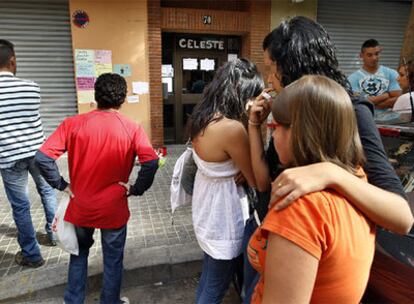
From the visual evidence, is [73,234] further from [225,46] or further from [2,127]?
[225,46]

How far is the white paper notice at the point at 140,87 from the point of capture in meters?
7.51

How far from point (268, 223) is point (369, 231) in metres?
0.35

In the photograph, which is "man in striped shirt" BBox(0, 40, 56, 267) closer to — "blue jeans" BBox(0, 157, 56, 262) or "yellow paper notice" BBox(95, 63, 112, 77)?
"blue jeans" BBox(0, 157, 56, 262)

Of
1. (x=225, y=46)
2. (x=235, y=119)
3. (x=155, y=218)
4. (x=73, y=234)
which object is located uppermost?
(x=225, y=46)

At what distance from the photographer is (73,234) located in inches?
94.0

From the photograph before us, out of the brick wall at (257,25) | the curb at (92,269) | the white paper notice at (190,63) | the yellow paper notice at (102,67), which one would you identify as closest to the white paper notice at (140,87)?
the yellow paper notice at (102,67)

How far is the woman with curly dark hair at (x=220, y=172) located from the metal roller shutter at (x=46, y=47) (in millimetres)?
6342

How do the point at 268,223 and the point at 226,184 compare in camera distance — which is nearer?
the point at 268,223

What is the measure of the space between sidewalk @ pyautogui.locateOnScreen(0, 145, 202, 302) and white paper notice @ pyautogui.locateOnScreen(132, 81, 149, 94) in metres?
3.31

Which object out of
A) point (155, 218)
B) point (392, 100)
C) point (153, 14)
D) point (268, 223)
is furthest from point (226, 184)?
point (153, 14)

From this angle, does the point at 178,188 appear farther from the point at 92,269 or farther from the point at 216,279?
the point at 92,269

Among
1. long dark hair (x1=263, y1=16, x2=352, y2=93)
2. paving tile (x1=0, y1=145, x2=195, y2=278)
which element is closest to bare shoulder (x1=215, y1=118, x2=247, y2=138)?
long dark hair (x1=263, y1=16, x2=352, y2=93)

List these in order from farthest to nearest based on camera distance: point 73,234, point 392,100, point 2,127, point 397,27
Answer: point 397,27 → point 392,100 → point 2,127 → point 73,234

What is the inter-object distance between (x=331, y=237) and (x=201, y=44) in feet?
25.9
